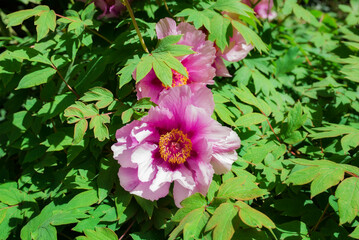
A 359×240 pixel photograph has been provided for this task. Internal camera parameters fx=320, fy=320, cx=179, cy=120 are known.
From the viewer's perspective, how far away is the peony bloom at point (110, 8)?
1580 mm

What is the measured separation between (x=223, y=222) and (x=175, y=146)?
0.34 metres

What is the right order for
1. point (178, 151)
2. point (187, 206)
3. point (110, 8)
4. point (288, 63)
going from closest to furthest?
point (187, 206)
point (178, 151)
point (110, 8)
point (288, 63)

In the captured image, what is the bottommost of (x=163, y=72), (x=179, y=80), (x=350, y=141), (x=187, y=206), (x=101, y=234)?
(x=101, y=234)

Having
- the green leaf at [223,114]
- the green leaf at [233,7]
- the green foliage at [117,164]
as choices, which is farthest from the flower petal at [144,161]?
the green leaf at [233,7]

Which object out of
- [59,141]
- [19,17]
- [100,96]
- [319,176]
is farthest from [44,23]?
[319,176]

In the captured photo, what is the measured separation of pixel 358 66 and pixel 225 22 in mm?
642

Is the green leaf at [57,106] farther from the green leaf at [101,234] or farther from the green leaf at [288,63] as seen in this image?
the green leaf at [288,63]

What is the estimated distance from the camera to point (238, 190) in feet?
3.58

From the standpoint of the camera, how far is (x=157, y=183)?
108 centimetres

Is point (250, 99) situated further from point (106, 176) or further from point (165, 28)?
point (106, 176)

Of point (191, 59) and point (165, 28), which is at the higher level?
point (165, 28)

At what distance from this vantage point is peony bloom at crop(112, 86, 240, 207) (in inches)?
43.1

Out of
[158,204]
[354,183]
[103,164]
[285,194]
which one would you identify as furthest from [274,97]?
[103,164]

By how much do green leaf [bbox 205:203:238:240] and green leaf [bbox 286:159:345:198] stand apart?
261 millimetres
